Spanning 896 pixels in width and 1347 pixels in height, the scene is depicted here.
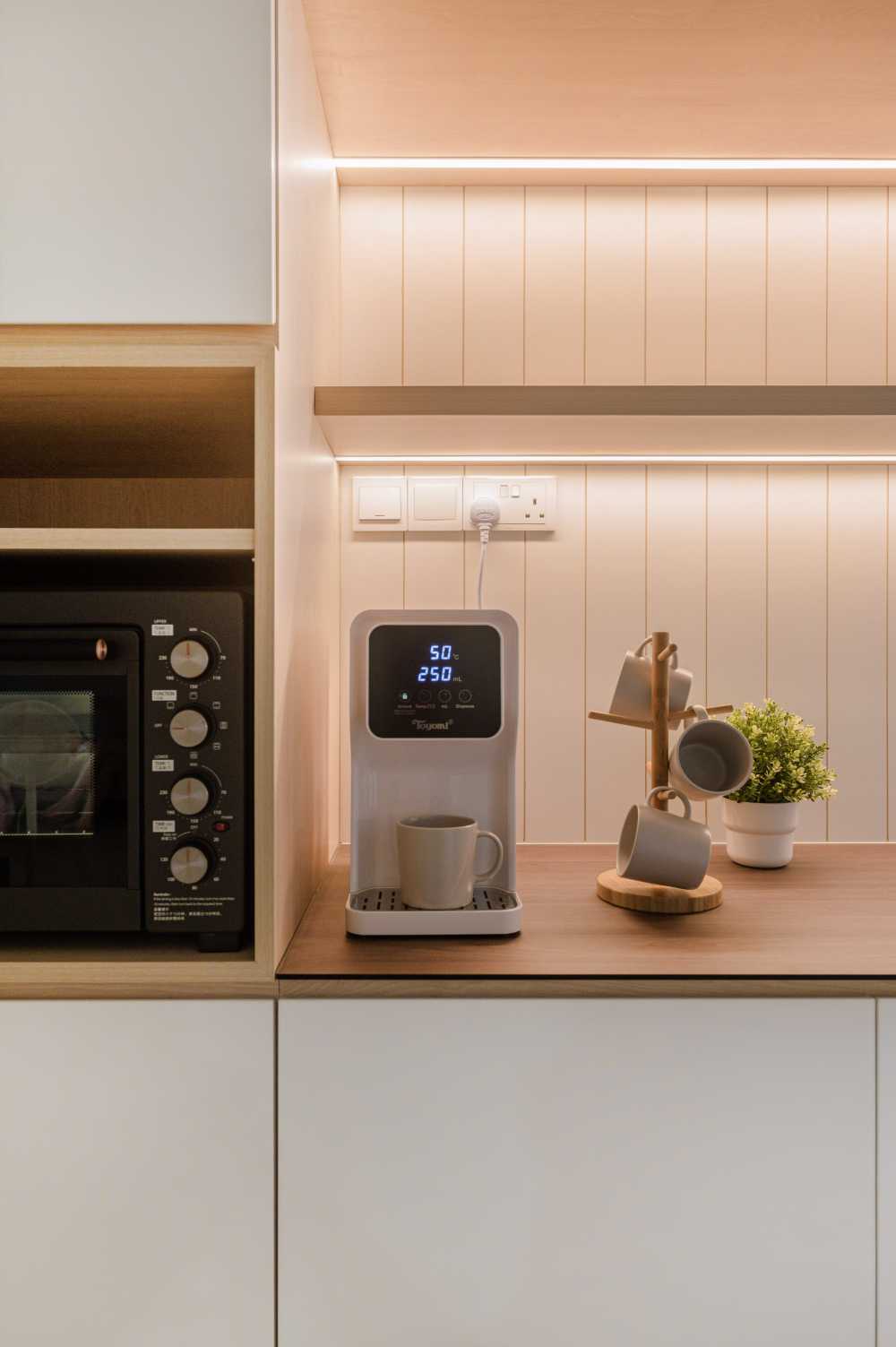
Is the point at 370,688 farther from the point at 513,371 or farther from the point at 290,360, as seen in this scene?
the point at 513,371

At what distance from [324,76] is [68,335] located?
0.53 m

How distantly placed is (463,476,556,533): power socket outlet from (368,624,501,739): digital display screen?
0.42 m

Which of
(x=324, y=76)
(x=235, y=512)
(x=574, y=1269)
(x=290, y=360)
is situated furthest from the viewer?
(x=235, y=512)

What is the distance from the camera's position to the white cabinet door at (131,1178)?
779mm

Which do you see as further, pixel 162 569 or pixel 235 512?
pixel 235 512

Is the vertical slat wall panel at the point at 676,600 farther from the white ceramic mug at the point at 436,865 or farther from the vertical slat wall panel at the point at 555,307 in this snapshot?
the white ceramic mug at the point at 436,865

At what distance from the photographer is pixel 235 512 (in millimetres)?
1239

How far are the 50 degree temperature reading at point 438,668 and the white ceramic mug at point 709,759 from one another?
295 millimetres

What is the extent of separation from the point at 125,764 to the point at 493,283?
931 millimetres

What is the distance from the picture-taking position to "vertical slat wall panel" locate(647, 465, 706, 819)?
1335mm

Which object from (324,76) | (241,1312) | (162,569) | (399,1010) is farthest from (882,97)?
(241,1312)

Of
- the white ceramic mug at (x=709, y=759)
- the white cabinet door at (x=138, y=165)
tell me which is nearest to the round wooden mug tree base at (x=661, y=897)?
the white ceramic mug at (x=709, y=759)

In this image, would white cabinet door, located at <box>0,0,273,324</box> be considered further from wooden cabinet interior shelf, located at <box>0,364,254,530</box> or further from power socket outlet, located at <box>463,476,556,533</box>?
power socket outlet, located at <box>463,476,556,533</box>

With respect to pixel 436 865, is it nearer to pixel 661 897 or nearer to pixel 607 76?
A: pixel 661 897
